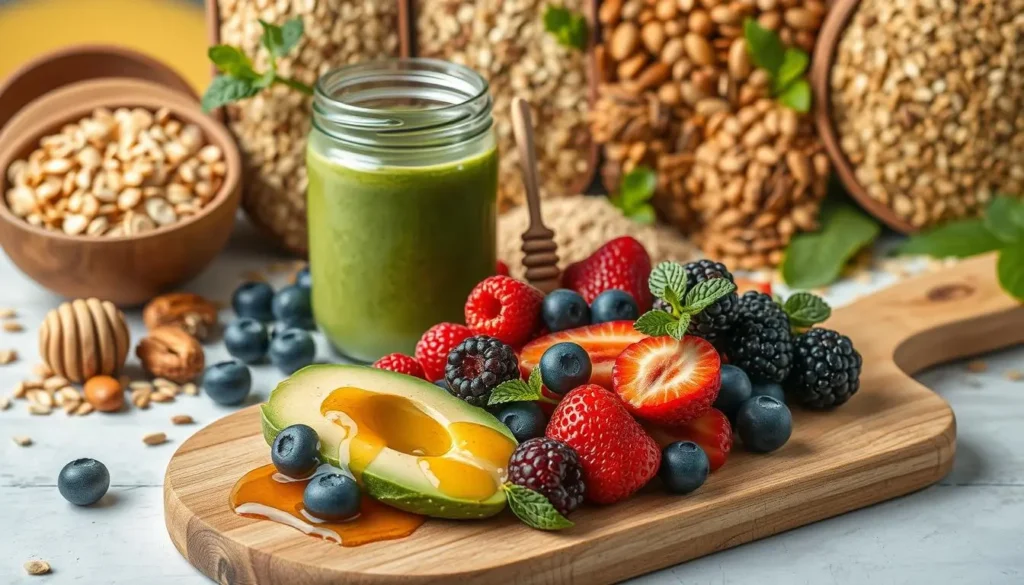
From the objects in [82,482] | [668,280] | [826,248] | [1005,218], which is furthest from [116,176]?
[1005,218]

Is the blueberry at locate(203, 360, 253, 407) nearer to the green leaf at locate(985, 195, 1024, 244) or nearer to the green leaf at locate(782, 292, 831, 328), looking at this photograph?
the green leaf at locate(782, 292, 831, 328)

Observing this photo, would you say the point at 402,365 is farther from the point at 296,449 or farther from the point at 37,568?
the point at 37,568

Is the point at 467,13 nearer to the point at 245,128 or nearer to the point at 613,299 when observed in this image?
the point at 245,128

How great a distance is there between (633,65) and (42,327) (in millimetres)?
1064

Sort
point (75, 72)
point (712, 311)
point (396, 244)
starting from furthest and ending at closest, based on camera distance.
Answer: point (75, 72) < point (396, 244) < point (712, 311)

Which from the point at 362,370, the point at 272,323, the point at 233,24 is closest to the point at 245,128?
the point at 233,24

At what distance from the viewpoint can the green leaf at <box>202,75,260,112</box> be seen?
6.50ft

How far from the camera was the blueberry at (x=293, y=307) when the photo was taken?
1973mm

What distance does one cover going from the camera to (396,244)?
1753 mm

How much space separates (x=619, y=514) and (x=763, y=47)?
3.37ft

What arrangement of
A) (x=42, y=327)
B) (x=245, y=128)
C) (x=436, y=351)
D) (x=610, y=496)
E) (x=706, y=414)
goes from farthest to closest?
(x=245, y=128)
(x=42, y=327)
(x=436, y=351)
(x=706, y=414)
(x=610, y=496)

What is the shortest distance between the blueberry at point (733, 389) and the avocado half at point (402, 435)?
28 centimetres

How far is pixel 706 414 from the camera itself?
146 centimetres

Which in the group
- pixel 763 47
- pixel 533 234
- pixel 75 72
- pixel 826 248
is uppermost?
pixel 763 47
